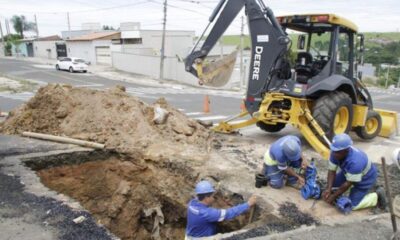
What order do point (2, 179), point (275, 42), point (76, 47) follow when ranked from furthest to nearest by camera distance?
point (76, 47) → point (275, 42) → point (2, 179)

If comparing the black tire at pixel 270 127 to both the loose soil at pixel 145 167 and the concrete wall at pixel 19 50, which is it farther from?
the concrete wall at pixel 19 50

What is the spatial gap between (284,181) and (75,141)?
180 inches

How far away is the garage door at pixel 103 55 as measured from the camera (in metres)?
43.5

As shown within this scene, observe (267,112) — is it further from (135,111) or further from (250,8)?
(135,111)

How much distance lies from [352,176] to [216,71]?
207 inches

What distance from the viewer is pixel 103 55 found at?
44.2 meters

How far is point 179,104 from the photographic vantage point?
18.5m

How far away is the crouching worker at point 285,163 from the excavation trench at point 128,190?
711 mm

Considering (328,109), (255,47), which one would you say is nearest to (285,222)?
(328,109)

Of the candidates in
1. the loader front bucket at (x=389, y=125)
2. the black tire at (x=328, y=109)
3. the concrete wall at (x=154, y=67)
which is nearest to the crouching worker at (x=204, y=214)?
the black tire at (x=328, y=109)

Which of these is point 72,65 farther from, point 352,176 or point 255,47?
point 352,176

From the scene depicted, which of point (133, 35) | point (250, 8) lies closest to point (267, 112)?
point (250, 8)

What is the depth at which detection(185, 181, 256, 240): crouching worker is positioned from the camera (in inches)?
197

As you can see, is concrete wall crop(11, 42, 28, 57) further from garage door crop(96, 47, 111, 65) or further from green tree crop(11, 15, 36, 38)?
garage door crop(96, 47, 111, 65)
